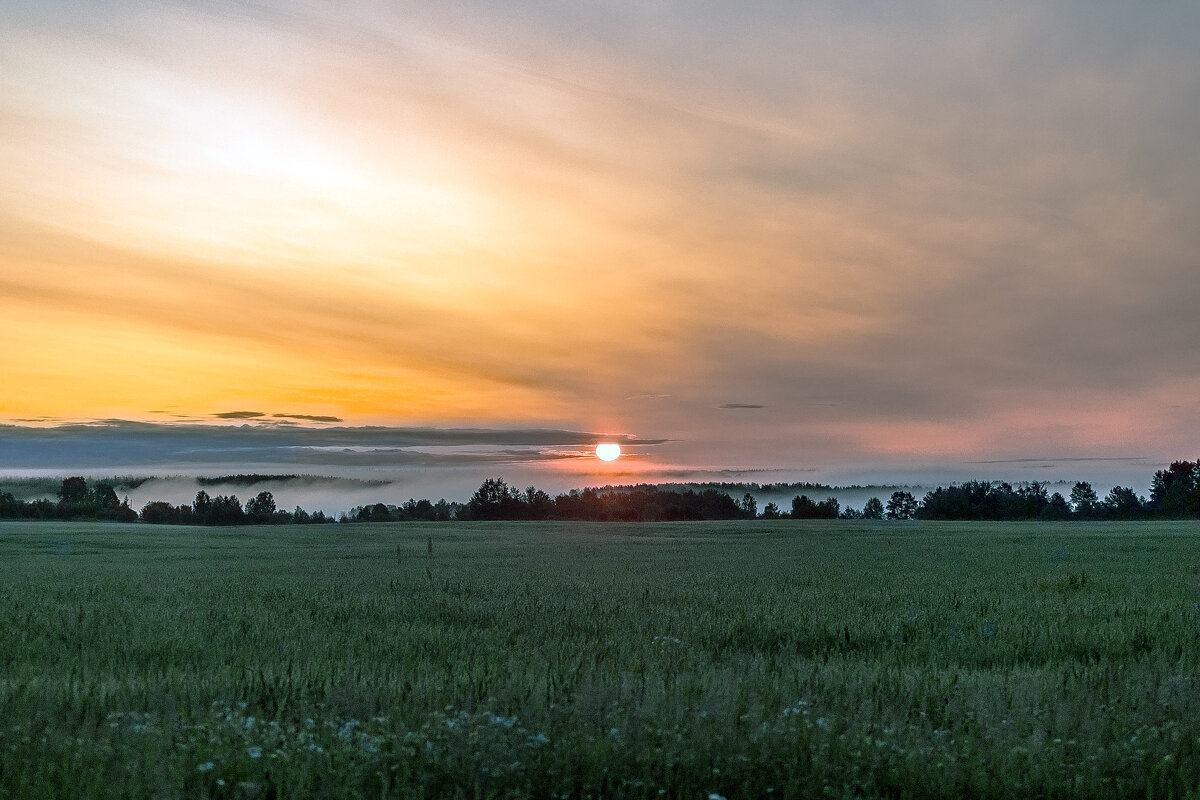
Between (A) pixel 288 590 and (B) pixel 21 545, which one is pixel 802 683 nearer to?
(A) pixel 288 590

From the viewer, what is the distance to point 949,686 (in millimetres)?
9562

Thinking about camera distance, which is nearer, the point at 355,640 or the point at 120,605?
the point at 355,640

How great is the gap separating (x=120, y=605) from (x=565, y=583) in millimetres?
10368

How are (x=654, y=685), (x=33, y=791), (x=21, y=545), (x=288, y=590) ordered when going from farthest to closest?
1. (x=21, y=545)
2. (x=288, y=590)
3. (x=654, y=685)
4. (x=33, y=791)

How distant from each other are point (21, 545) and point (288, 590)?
36.9 meters

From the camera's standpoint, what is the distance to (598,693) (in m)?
8.24

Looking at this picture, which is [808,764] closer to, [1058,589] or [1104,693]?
[1104,693]

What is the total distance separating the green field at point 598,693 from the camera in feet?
21.9

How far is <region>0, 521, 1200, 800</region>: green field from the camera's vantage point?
6672 mm

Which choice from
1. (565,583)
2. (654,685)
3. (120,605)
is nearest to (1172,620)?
(654,685)

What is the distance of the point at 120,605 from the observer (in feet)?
59.2

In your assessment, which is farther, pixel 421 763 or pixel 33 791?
pixel 421 763

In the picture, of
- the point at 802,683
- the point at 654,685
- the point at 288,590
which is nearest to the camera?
the point at 654,685

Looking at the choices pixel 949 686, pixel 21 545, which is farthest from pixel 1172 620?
pixel 21 545
